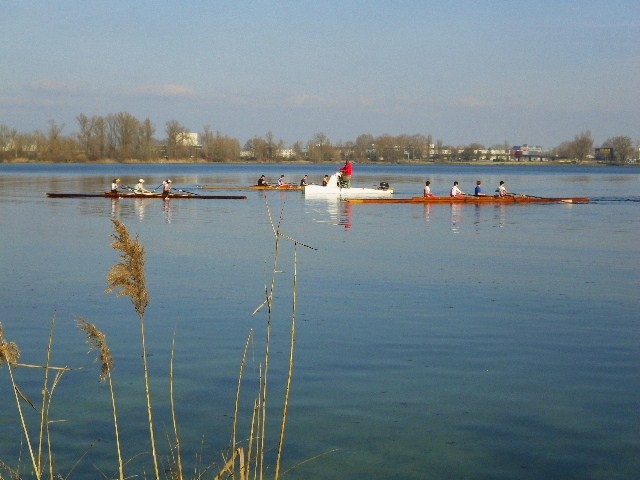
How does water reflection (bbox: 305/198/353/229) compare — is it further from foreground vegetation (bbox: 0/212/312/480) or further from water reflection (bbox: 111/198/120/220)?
foreground vegetation (bbox: 0/212/312/480)

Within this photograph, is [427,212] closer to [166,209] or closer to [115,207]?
[166,209]

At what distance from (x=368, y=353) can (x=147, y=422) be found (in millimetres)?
3155

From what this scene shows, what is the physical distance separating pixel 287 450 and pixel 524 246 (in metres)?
15.0

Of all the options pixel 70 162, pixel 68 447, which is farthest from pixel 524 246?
pixel 70 162

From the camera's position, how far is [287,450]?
711 centimetres

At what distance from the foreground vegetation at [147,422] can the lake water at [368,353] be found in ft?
0.33

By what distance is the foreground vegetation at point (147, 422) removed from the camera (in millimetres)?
3734

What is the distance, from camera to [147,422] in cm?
766

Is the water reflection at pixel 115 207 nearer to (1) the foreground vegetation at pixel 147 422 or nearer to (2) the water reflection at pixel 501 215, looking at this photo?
(2) the water reflection at pixel 501 215

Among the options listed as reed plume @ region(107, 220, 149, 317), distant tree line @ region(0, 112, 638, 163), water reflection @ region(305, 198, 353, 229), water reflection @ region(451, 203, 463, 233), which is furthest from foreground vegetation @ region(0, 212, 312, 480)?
distant tree line @ region(0, 112, 638, 163)

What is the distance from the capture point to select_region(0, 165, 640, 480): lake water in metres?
7.09

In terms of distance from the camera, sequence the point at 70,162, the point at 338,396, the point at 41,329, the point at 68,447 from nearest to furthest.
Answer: the point at 68,447
the point at 338,396
the point at 41,329
the point at 70,162

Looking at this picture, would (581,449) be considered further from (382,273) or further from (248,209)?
(248,209)

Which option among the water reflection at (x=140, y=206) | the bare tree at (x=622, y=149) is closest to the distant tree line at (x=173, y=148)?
the bare tree at (x=622, y=149)
